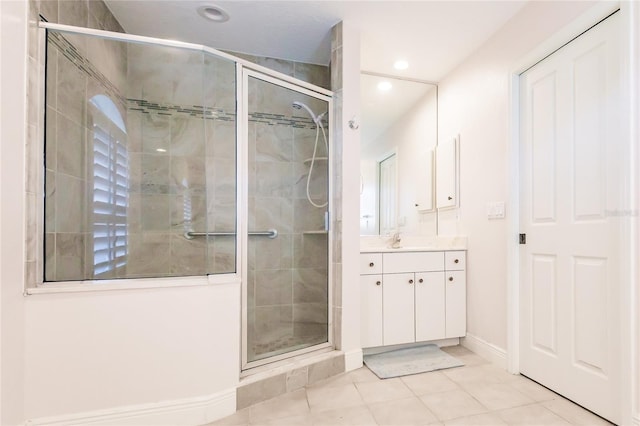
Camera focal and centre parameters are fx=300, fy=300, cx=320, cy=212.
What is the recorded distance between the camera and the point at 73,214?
1683 millimetres

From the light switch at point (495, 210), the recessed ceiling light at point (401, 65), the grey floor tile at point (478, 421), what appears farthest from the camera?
the recessed ceiling light at point (401, 65)

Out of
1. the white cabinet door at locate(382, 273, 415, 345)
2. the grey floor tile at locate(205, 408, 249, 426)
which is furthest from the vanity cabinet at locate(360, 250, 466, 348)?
the grey floor tile at locate(205, 408, 249, 426)

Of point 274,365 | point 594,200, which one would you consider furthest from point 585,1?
point 274,365

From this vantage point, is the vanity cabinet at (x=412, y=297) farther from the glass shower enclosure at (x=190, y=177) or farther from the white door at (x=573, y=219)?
the white door at (x=573, y=219)

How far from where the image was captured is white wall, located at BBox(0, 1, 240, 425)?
4.14ft

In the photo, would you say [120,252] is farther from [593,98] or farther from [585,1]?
[585,1]

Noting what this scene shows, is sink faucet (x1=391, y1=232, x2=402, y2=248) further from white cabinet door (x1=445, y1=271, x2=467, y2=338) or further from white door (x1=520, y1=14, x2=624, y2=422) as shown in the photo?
white door (x1=520, y1=14, x2=624, y2=422)

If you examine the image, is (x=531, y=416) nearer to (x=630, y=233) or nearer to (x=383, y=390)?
(x=383, y=390)

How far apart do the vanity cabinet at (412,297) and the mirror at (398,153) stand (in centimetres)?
46

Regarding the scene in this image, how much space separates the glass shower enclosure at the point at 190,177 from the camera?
5.32ft

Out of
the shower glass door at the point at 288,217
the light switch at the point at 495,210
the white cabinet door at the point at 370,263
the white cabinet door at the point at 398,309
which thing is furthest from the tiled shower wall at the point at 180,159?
the light switch at the point at 495,210

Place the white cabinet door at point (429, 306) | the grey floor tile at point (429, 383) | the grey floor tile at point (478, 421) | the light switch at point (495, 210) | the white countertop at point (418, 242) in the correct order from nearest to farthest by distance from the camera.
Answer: the grey floor tile at point (478, 421), the grey floor tile at point (429, 383), the light switch at point (495, 210), the white cabinet door at point (429, 306), the white countertop at point (418, 242)

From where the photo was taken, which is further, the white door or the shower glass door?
the shower glass door

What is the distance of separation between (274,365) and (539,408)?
147cm
